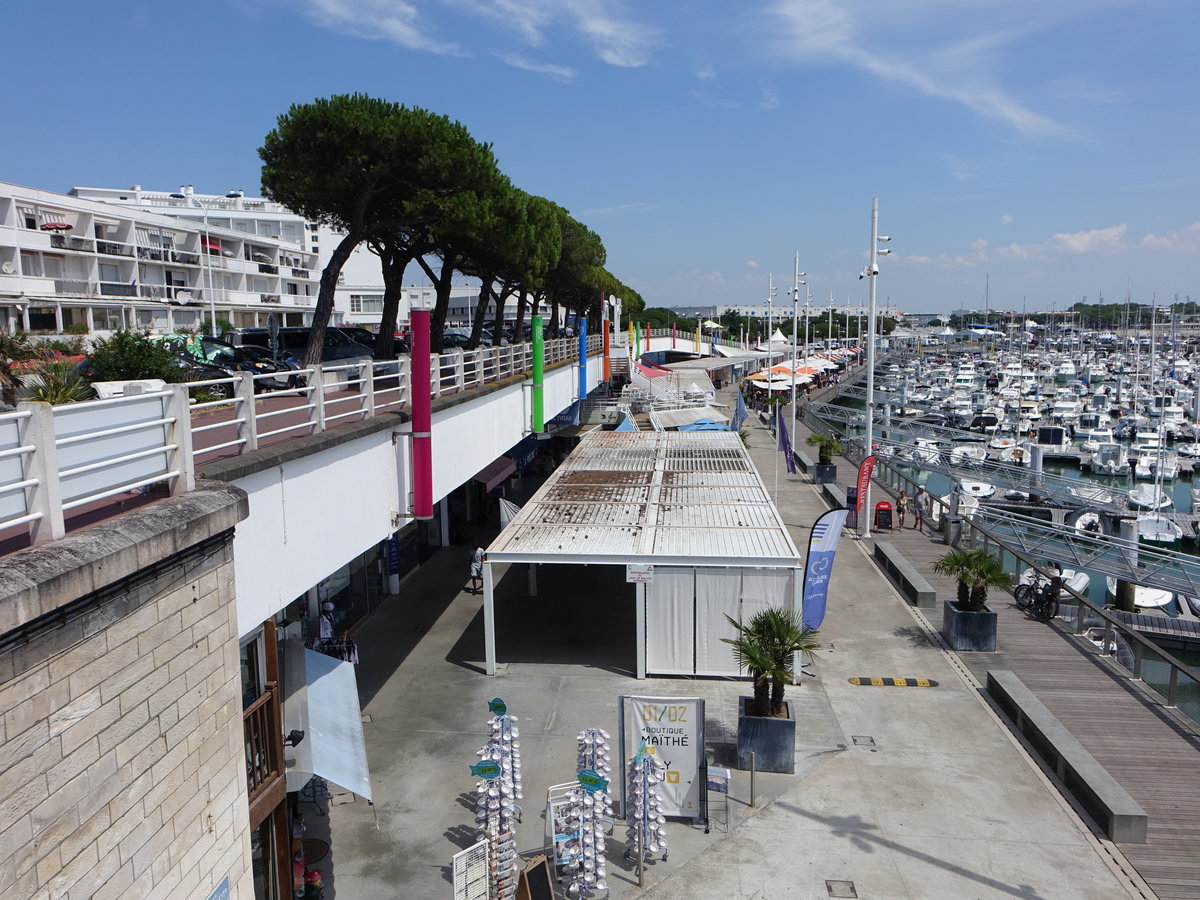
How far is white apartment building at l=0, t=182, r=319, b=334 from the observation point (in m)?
37.0

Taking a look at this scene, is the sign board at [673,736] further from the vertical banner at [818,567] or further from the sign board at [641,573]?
the vertical banner at [818,567]

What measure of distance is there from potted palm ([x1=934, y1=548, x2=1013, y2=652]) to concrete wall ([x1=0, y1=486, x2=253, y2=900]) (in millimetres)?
13132

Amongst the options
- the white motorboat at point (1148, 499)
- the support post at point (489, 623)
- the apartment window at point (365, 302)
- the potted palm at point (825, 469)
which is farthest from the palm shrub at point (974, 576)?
the apartment window at point (365, 302)

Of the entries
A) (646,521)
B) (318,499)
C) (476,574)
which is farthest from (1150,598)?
(318,499)

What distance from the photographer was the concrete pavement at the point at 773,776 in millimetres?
9148

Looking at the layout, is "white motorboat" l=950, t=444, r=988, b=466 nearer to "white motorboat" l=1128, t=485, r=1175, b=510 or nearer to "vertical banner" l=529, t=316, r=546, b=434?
"white motorboat" l=1128, t=485, r=1175, b=510

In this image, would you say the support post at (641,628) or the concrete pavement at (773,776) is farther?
the support post at (641,628)

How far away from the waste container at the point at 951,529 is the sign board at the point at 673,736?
15.9m

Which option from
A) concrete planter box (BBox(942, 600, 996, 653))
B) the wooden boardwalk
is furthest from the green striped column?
concrete planter box (BBox(942, 600, 996, 653))

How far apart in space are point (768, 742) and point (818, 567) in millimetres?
4068

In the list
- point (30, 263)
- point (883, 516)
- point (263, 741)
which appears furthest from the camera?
point (30, 263)

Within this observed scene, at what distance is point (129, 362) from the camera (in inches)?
540

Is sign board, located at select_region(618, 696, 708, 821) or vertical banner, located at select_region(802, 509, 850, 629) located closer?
sign board, located at select_region(618, 696, 708, 821)

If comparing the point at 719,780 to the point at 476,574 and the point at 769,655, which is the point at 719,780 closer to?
the point at 769,655
